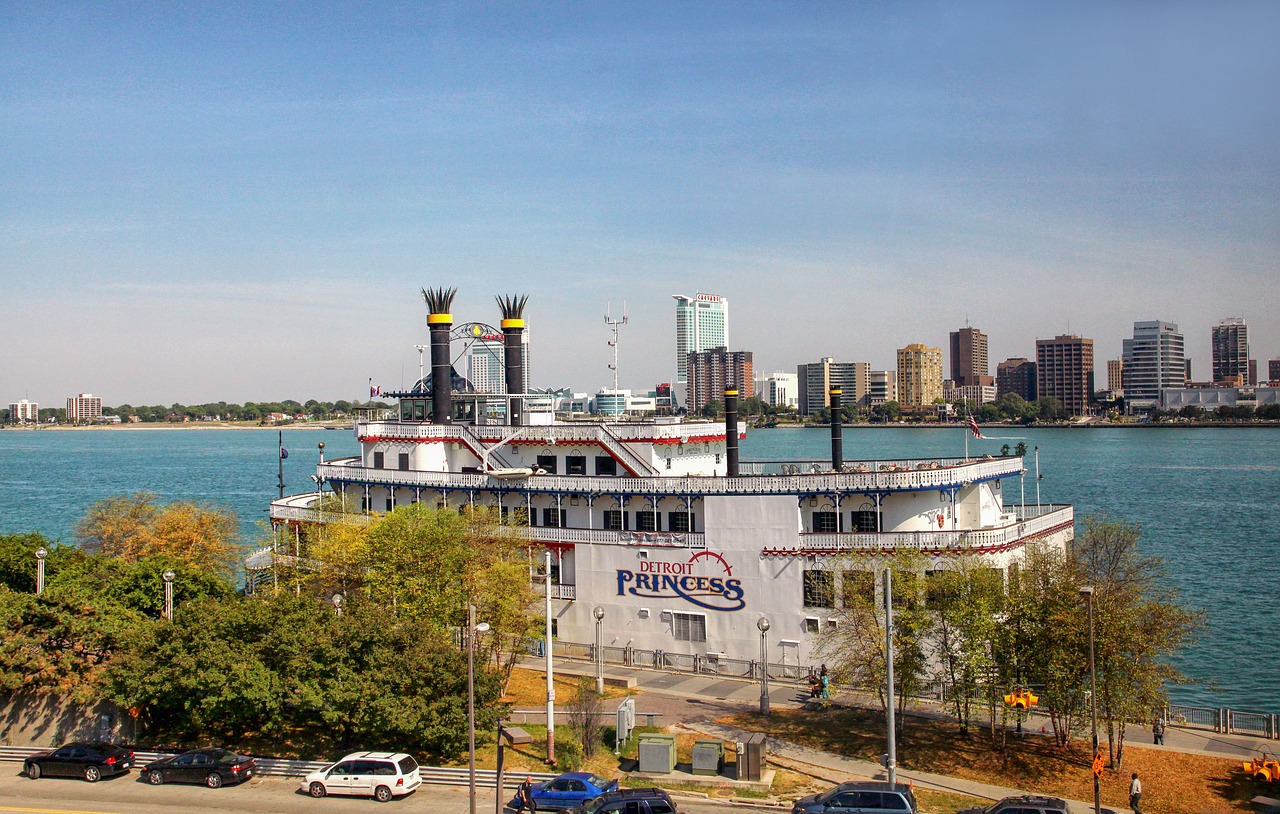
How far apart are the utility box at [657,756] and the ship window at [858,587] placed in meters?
8.41

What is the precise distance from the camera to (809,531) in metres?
41.6

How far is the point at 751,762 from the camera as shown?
28609mm

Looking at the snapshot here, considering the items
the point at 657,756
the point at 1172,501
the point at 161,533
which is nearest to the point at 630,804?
the point at 657,756

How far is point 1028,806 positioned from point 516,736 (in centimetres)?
1533

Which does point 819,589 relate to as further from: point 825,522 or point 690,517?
point 690,517

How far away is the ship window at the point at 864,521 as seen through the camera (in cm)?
4075

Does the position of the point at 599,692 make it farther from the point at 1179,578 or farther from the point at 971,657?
the point at 1179,578

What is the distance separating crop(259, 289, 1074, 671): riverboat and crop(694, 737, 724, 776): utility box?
281 inches

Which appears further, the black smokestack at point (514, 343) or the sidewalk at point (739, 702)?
the black smokestack at point (514, 343)

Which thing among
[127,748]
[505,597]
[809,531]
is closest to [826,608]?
[809,531]

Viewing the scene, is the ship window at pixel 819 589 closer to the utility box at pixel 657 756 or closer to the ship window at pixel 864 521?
the ship window at pixel 864 521

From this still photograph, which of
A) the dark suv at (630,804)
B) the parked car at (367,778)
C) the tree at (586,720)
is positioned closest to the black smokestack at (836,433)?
the tree at (586,720)

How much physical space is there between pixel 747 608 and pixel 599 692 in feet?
25.1

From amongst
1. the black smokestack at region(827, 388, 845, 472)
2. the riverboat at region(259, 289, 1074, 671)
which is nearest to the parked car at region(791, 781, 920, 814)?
the riverboat at region(259, 289, 1074, 671)
